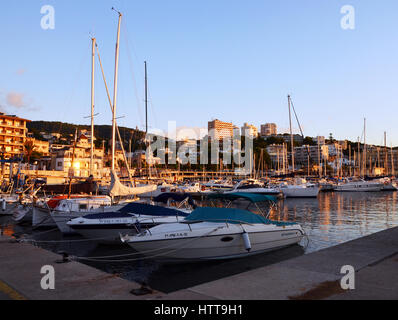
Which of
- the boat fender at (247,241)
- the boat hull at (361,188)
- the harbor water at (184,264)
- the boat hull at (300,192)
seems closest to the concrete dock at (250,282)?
the harbor water at (184,264)

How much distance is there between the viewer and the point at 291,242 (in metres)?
15.9

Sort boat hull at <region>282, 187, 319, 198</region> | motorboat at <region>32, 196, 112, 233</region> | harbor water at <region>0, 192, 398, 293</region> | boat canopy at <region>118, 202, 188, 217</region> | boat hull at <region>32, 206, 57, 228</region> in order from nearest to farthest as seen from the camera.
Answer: harbor water at <region>0, 192, 398, 293</region>, boat canopy at <region>118, 202, 188, 217</region>, motorboat at <region>32, 196, 112, 233</region>, boat hull at <region>32, 206, 57, 228</region>, boat hull at <region>282, 187, 319, 198</region>

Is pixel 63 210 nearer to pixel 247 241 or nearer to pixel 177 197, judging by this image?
pixel 177 197

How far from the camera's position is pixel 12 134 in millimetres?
90562

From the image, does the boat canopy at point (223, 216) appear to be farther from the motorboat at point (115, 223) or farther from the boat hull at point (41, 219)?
the boat hull at point (41, 219)

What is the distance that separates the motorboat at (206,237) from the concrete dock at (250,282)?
3.62 metres

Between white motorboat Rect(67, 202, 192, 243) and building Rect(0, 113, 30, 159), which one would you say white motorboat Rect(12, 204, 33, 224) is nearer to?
white motorboat Rect(67, 202, 192, 243)

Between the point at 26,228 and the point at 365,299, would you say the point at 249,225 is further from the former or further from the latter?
the point at 26,228

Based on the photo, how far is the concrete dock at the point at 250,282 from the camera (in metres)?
6.14

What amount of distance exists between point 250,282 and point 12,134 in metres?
99.3

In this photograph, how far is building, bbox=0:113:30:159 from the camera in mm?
88438

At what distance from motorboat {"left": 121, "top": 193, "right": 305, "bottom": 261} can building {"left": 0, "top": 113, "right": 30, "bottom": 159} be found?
3449 inches

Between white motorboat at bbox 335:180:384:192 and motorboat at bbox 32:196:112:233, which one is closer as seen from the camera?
motorboat at bbox 32:196:112:233

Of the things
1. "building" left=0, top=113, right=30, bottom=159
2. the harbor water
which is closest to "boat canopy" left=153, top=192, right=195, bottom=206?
the harbor water
